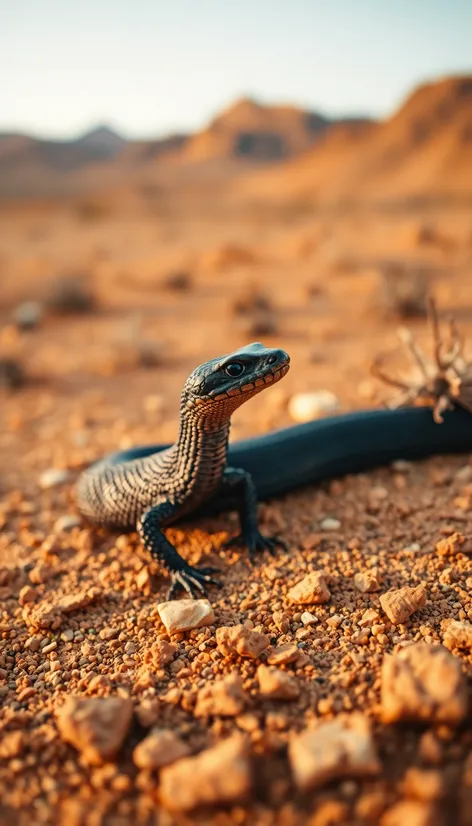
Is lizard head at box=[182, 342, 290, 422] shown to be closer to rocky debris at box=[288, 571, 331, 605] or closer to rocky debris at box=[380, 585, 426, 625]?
rocky debris at box=[288, 571, 331, 605]

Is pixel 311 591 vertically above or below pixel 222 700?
below

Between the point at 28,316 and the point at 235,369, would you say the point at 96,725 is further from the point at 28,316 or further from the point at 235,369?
the point at 28,316

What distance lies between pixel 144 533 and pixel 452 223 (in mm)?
17778

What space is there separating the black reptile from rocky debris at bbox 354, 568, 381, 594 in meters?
0.62

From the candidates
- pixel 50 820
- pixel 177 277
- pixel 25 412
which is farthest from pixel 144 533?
pixel 177 277

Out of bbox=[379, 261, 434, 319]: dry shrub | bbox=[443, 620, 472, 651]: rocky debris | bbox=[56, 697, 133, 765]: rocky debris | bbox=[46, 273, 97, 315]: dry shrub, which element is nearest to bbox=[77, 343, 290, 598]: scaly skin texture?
bbox=[56, 697, 133, 765]: rocky debris

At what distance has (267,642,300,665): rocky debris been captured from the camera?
248 centimetres

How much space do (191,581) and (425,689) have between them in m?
1.49

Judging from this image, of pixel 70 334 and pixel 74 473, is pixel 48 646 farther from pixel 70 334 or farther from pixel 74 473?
pixel 70 334

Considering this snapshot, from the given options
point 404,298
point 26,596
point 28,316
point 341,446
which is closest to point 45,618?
point 26,596

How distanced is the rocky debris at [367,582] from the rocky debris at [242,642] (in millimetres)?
636

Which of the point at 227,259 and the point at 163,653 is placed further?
the point at 227,259

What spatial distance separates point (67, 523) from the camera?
→ 166 inches

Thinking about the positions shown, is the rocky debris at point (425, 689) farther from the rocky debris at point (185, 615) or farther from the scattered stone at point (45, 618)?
the scattered stone at point (45, 618)
